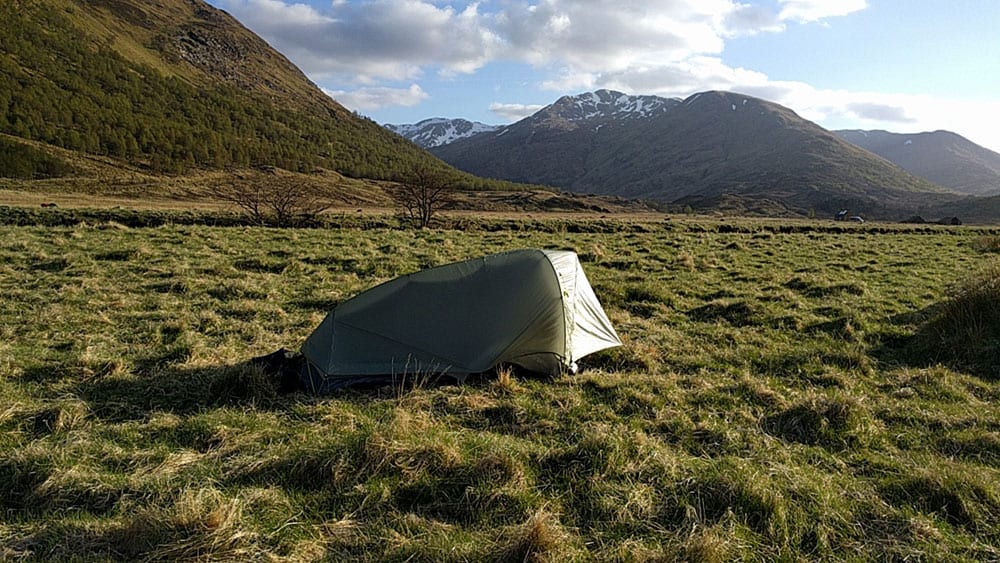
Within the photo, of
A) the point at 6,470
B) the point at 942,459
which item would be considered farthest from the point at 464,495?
the point at 942,459

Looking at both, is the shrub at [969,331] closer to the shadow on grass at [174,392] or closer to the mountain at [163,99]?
the shadow on grass at [174,392]

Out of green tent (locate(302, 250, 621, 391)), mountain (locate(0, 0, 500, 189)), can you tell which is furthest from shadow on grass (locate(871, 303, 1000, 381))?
mountain (locate(0, 0, 500, 189))

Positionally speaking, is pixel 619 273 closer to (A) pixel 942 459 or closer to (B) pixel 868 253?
(A) pixel 942 459

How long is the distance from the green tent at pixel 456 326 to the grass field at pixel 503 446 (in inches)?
14.0

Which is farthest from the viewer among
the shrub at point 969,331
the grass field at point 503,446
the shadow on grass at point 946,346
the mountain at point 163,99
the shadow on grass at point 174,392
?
the mountain at point 163,99

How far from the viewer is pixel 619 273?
16.8 metres

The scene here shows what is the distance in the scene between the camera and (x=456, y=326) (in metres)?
7.36

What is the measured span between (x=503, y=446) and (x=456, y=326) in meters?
2.51

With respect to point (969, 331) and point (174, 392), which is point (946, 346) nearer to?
point (969, 331)

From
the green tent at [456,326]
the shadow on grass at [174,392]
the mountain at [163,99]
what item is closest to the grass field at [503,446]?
the shadow on grass at [174,392]

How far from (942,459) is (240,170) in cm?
9680

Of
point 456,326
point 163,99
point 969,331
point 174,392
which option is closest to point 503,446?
point 456,326

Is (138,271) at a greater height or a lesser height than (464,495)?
greater

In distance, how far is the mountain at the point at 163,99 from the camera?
74250 millimetres
